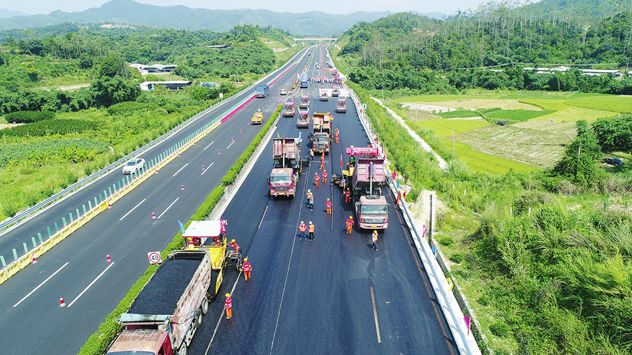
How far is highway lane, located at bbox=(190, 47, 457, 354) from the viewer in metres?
19.0

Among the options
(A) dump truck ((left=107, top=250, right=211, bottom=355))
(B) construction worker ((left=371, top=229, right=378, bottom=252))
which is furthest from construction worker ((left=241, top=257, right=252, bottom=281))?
(B) construction worker ((left=371, top=229, right=378, bottom=252))

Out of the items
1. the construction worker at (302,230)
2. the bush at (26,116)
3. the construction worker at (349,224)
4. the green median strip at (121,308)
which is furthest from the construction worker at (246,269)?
the bush at (26,116)

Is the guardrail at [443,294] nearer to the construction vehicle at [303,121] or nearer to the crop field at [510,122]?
the crop field at [510,122]

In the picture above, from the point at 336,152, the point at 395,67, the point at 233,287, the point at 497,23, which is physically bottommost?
the point at 233,287

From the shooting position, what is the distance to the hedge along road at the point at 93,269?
20.6m

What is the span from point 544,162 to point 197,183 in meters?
40.4

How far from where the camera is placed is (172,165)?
4859 centimetres

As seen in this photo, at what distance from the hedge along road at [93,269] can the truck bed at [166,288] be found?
15.4ft

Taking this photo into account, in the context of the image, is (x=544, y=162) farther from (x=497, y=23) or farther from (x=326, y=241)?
(x=497, y=23)

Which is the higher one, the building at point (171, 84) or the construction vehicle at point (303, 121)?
the building at point (171, 84)

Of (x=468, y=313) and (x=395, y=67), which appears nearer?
(x=468, y=313)

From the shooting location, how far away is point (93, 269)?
2622cm

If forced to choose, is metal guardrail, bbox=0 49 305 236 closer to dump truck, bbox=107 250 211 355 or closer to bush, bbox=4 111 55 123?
dump truck, bbox=107 250 211 355

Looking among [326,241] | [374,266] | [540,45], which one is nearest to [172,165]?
[326,241]
